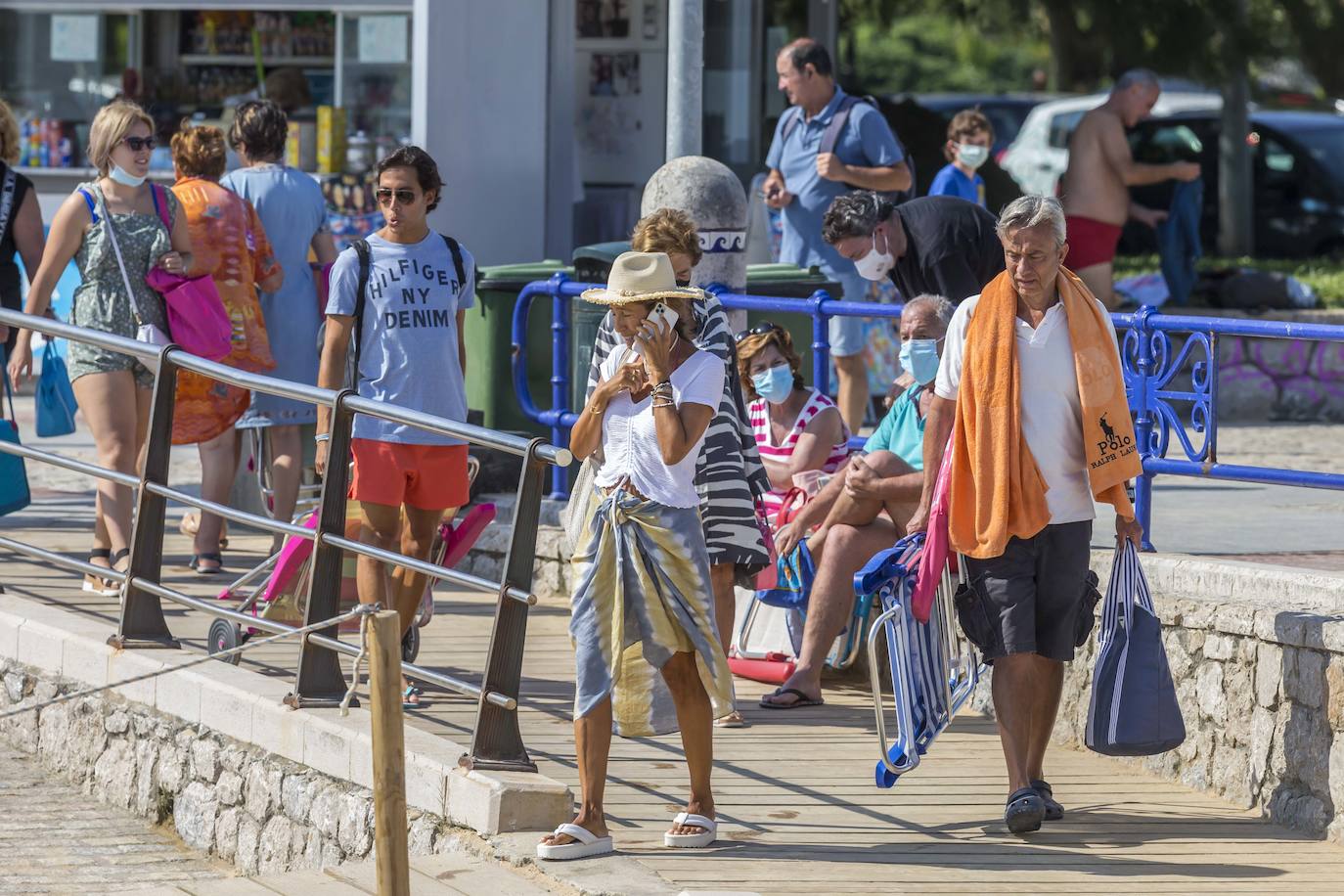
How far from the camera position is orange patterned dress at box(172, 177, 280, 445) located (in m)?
8.31

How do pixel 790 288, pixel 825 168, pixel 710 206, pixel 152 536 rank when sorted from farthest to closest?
pixel 825 168
pixel 790 288
pixel 710 206
pixel 152 536

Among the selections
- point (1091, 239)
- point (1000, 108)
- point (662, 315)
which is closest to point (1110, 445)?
point (662, 315)

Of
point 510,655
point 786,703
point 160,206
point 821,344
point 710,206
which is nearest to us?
point 510,655

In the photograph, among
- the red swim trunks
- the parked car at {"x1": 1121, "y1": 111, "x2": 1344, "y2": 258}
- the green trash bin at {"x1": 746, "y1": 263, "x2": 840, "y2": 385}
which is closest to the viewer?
the green trash bin at {"x1": 746, "y1": 263, "x2": 840, "y2": 385}

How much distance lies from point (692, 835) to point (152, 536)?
239 cm

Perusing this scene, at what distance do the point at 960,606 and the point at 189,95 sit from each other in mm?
9325

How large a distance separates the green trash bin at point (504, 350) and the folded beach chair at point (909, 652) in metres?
3.53

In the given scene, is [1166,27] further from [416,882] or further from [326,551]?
[416,882]

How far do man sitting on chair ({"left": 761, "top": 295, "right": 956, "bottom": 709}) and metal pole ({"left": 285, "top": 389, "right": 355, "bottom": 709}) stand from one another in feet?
5.01

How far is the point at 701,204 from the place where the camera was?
7.97 metres

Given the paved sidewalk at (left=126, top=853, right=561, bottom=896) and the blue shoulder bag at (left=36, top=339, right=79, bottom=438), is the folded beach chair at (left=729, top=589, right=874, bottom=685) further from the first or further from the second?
the blue shoulder bag at (left=36, top=339, right=79, bottom=438)

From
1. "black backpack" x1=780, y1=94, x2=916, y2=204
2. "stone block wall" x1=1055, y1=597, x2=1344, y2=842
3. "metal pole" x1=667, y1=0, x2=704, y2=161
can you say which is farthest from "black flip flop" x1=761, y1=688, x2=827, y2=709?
"black backpack" x1=780, y1=94, x2=916, y2=204

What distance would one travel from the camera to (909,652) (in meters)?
6.06

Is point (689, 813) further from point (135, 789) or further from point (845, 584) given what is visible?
point (135, 789)
